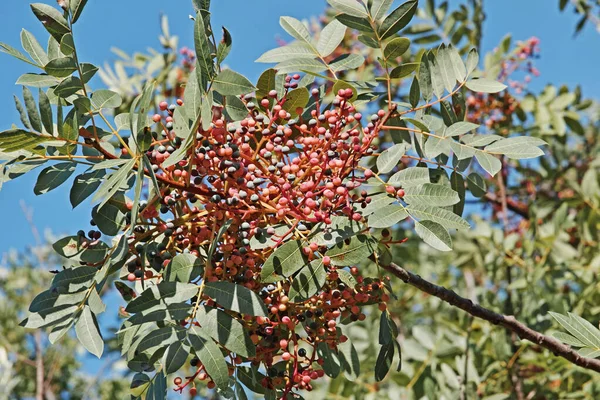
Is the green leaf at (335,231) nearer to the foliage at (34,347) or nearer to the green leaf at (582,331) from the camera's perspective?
the green leaf at (582,331)

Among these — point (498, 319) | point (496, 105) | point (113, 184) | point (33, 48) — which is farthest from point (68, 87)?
point (496, 105)

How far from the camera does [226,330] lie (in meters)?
1.36

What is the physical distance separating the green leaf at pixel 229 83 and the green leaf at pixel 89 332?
506mm

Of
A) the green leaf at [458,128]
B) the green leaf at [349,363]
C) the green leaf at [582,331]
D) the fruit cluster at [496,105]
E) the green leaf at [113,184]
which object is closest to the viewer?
the green leaf at [113,184]

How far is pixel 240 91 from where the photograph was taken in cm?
141

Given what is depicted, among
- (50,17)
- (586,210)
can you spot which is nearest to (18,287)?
(586,210)

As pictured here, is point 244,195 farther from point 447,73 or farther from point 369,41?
point 447,73

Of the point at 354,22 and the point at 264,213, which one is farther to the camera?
the point at 354,22

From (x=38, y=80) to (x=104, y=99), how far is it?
0.14 metres

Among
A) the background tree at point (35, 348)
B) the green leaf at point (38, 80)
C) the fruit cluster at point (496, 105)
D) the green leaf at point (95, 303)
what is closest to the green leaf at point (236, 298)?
the green leaf at point (95, 303)

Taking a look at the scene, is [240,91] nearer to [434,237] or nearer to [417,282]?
[434,237]

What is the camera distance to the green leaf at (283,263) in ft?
4.54

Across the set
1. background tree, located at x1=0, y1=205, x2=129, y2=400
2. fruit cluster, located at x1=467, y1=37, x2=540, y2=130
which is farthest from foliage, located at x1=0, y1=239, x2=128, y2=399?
fruit cluster, located at x1=467, y1=37, x2=540, y2=130

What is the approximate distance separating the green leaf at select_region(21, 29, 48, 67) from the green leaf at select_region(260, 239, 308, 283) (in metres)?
0.64
